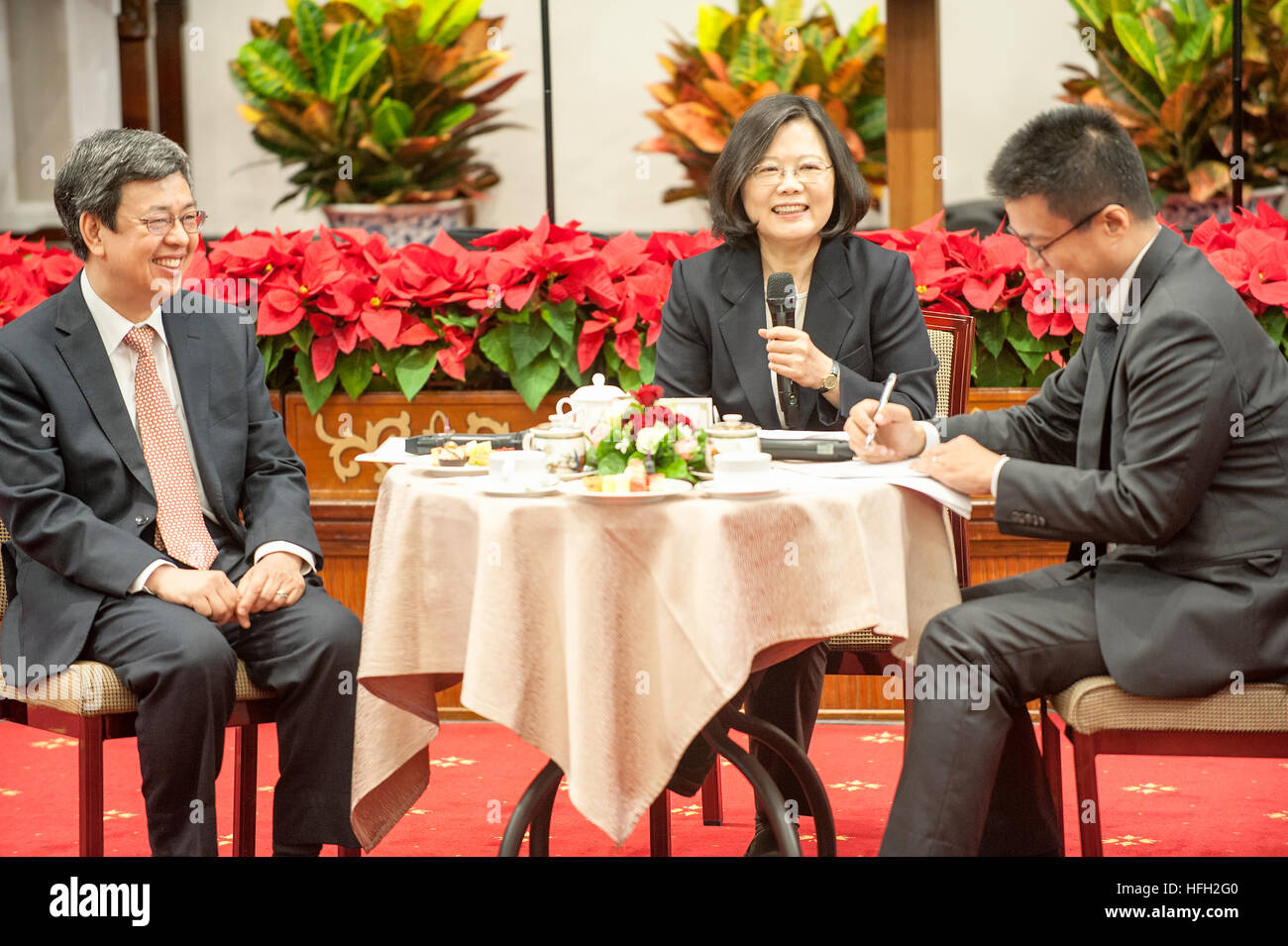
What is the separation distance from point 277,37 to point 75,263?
259 centimetres

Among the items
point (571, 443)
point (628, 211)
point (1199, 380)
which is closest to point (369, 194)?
point (628, 211)

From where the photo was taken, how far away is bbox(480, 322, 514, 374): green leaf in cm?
364

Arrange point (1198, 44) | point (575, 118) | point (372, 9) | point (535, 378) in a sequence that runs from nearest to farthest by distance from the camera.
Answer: point (535, 378) < point (1198, 44) < point (372, 9) < point (575, 118)

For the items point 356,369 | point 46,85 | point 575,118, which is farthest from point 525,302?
point 46,85

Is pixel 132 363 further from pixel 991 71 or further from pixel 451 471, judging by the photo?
pixel 991 71

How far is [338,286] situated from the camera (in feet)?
11.8

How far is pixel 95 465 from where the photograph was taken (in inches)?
98.2

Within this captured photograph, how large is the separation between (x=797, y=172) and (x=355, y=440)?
4.96ft

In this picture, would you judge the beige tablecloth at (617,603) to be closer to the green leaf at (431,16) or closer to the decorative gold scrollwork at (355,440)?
the decorative gold scrollwork at (355,440)

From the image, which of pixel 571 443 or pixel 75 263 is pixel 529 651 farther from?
pixel 75 263

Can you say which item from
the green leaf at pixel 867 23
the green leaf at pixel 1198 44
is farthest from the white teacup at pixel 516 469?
the green leaf at pixel 867 23

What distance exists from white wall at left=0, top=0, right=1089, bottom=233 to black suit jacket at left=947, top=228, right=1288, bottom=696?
464cm

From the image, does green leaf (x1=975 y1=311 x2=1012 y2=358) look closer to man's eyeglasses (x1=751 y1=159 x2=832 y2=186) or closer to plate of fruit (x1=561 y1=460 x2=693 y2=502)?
man's eyeglasses (x1=751 y1=159 x2=832 y2=186)

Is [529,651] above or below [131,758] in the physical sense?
above
